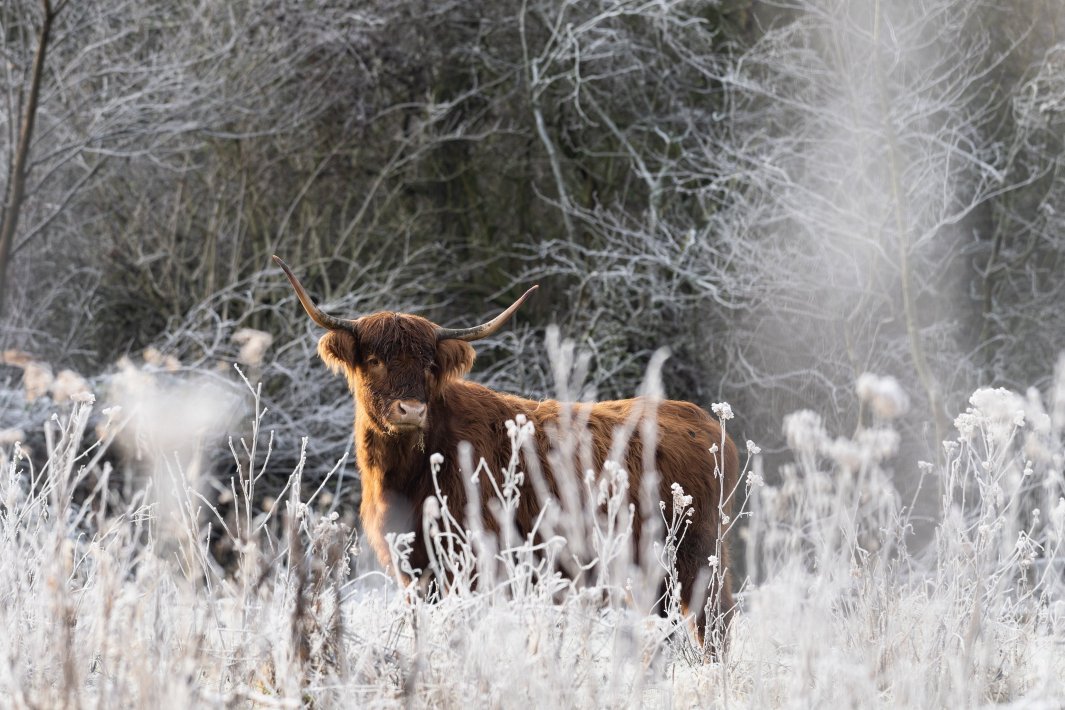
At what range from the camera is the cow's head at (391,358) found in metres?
5.30

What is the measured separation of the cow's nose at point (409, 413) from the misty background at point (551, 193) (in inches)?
173

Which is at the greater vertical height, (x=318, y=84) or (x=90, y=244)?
(x=318, y=84)

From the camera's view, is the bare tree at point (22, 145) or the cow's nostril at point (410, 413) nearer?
the cow's nostril at point (410, 413)

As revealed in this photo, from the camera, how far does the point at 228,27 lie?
13.3 metres

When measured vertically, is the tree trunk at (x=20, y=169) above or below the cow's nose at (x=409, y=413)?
above

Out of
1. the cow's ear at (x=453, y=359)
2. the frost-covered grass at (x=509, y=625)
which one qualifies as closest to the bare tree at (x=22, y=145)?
the cow's ear at (x=453, y=359)

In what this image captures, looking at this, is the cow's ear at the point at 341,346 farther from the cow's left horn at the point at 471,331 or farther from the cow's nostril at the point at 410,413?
the cow's nostril at the point at 410,413

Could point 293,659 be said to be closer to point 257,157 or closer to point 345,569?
point 345,569

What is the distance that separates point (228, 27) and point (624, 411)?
912 centimetres

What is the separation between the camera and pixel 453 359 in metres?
5.64

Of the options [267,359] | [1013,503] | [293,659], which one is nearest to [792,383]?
[267,359]

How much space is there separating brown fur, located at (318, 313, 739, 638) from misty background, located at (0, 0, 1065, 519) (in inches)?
158

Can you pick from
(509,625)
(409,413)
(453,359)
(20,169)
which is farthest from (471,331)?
(20,169)

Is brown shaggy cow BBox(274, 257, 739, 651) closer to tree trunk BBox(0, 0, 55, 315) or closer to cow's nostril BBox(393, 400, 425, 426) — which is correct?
cow's nostril BBox(393, 400, 425, 426)
